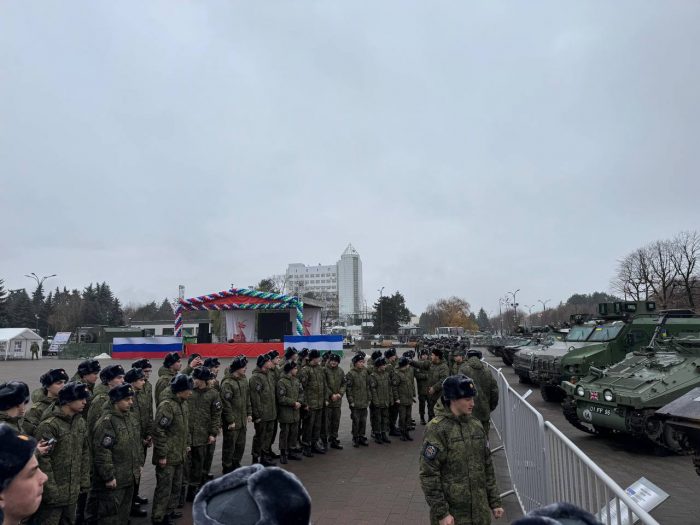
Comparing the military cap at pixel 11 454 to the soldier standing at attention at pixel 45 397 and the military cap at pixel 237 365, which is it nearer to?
the soldier standing at attention at pixel 45 397

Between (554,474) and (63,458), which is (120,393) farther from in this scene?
(554,474)

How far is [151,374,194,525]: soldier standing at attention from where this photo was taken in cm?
535

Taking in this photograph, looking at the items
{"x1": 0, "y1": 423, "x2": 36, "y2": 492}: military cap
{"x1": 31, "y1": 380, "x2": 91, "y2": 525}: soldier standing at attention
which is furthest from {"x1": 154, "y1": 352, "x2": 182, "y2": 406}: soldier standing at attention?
{"x1": 0, "y1": 423, "x2": 36, "y2": 492}: military cap

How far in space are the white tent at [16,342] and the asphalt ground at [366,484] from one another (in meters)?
32.5

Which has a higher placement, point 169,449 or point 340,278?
point 340,278

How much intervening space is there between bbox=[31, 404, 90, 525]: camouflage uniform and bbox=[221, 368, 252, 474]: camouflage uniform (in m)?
2.45

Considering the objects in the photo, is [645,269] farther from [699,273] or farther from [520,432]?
[520,432]

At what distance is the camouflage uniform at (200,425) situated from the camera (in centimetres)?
639

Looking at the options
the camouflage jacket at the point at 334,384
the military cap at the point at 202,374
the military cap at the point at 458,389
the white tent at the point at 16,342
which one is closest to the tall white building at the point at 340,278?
the white tent at the point at 16,342

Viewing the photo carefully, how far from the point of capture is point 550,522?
1.24 m

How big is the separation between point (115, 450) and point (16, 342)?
123 ft

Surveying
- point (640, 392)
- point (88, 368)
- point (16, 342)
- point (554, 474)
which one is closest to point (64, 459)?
point (88, 368)

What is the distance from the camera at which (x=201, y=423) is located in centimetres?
643

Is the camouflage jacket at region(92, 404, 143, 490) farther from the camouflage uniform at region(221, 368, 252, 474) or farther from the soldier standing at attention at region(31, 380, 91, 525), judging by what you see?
the camouflage uniform at region(221, 368, 252, 474)
